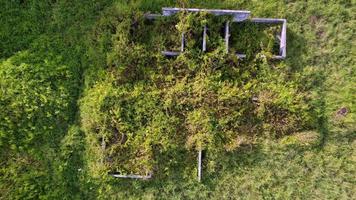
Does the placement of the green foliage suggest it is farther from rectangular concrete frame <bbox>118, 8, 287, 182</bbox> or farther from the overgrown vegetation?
rectangular concrete frame <bbox>118, 8, 287, 182</bbox>

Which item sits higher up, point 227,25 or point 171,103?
point 227,25

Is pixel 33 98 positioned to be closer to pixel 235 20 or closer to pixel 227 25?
pixel 227 25

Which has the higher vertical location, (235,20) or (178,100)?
(235,20)

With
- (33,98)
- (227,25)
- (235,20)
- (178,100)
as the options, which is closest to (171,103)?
(178,100)

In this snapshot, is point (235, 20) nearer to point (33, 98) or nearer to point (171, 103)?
point (171, 103)

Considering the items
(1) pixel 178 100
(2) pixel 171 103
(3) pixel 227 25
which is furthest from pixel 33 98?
(3) pixel 227 25

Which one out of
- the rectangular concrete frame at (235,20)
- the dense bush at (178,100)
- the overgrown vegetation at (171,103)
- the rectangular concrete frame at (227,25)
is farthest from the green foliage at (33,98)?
the rectangular concrete frame at (235,20)

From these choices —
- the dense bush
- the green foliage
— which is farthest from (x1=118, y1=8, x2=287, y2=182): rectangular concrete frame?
the green foliage

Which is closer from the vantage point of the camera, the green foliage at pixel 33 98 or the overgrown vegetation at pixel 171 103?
the green foliage at pixel 33 98

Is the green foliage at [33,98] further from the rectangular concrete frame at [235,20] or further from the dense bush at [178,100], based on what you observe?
the rectangular concrete frame at [235,20]
